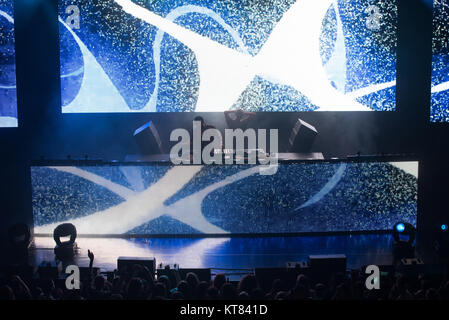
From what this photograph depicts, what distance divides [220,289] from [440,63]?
18.7 ft

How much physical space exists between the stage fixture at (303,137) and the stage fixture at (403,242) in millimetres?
1868

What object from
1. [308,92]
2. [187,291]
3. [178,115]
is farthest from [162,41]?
[187,291]

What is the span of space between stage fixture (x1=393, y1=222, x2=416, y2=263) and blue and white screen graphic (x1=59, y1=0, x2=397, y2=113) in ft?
8.00

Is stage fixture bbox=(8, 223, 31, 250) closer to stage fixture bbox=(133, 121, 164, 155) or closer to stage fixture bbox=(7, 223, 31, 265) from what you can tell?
stage fixture bbox=(7, 223, 31, 265)

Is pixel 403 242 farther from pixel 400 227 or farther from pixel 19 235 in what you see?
pixel 19 235

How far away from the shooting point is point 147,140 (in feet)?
24.8

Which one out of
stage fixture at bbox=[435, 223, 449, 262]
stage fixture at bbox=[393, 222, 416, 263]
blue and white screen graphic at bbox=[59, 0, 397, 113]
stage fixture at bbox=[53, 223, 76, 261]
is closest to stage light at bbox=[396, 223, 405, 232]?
stage fixture at bbox=[393, 222, 416, 263]

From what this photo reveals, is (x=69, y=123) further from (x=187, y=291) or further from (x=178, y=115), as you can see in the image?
(x=187, y=291)

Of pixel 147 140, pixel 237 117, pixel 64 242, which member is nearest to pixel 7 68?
pixel 147 140

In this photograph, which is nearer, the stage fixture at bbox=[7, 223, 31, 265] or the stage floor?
the stage floor

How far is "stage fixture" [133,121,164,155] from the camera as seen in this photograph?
24.7ft

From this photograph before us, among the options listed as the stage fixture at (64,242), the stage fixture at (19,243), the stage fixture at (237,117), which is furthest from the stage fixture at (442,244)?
the stage fixture at (19,243)

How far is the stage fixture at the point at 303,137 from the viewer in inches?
297

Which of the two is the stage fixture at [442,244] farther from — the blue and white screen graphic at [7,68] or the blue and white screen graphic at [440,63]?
the blue and white screen graphic at [7,68]
